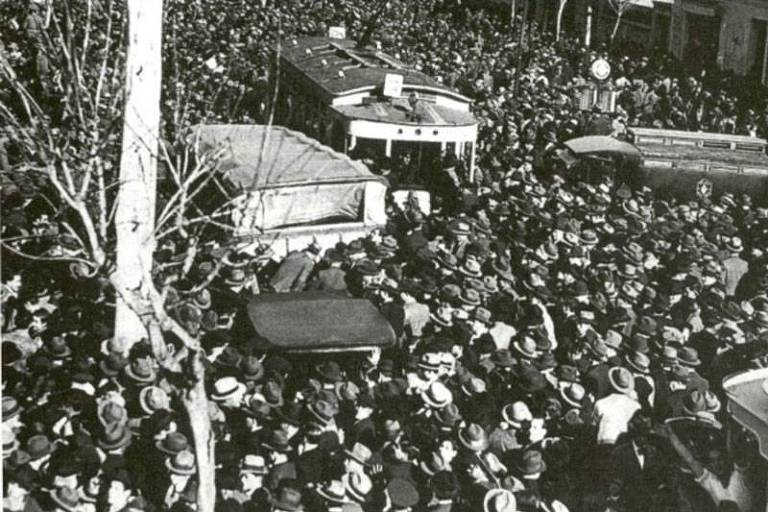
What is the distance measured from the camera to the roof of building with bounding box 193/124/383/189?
13500 mm

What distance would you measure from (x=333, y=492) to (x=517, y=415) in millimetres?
1823

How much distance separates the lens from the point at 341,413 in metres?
8.42

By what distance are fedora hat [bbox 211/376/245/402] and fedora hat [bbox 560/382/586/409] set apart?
8.91 ft

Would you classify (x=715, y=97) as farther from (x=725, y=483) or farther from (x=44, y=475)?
(x=44, y=475)

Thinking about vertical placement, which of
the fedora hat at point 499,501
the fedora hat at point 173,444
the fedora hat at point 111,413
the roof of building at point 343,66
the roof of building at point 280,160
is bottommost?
the fedora hat at point 499,501

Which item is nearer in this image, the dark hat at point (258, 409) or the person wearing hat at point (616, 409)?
the dark hat at point (258, 409)

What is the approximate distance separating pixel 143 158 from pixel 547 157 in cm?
921

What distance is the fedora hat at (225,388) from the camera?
28.0 feet

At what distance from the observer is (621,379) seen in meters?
9.01

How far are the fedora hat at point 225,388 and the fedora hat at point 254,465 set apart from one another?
74cm

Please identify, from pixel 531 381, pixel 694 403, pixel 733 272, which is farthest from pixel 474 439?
pixel 733 272

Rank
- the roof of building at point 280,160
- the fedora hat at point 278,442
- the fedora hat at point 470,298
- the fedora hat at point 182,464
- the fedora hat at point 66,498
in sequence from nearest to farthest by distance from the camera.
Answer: the fedora hat at point 66,498
the fedora hat at point 182,464
the fedora hat at point 278,442
the fedora hat at point 470,298
the roof of building at point 280,160

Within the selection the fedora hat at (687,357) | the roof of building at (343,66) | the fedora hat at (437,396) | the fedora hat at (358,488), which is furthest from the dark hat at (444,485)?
the roof of building at (343,66)

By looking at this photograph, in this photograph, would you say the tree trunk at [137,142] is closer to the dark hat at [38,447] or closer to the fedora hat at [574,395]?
the dark hat at [38,447]
